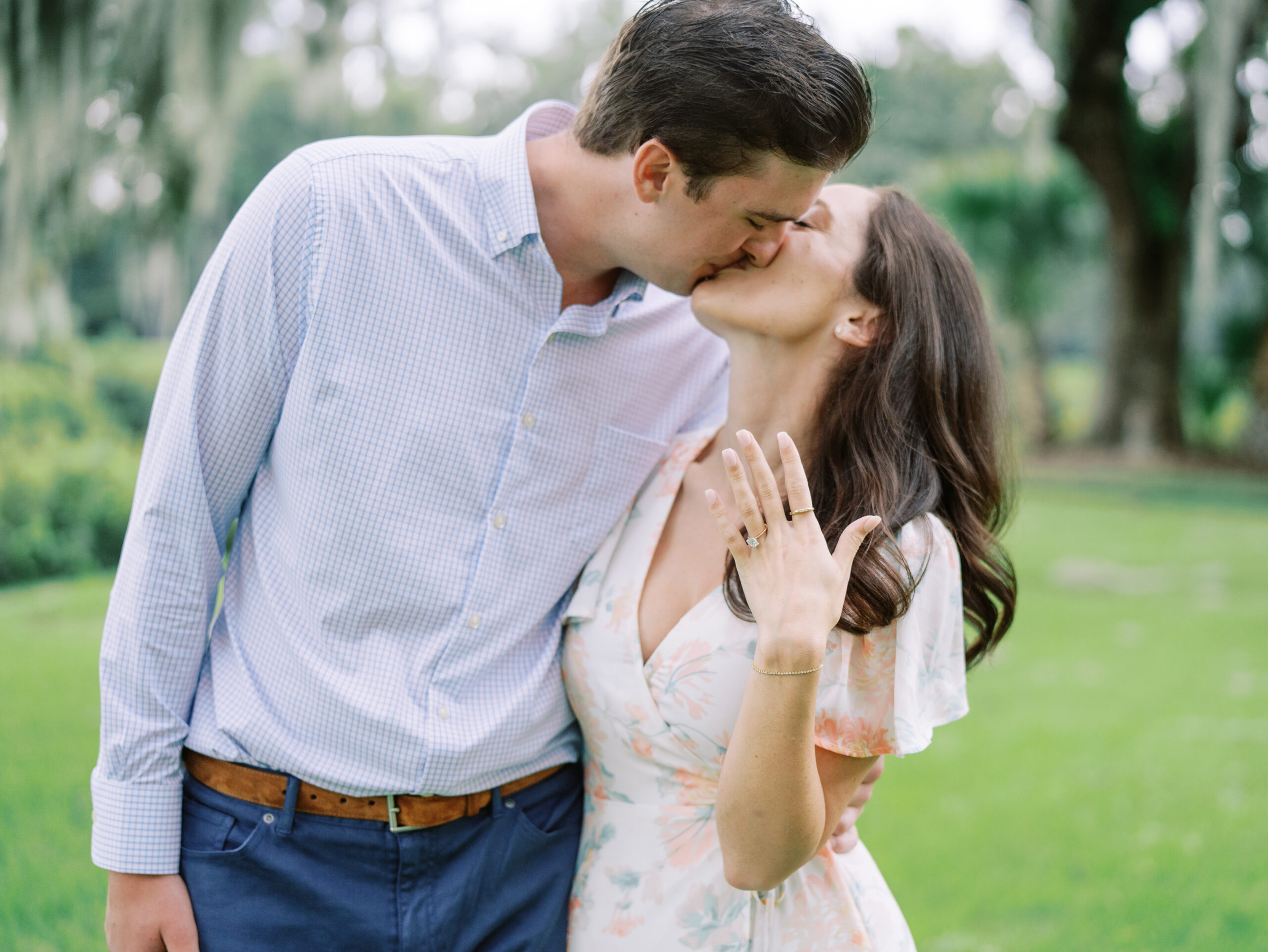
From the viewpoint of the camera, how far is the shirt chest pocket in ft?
6.48

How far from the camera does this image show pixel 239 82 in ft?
19.9

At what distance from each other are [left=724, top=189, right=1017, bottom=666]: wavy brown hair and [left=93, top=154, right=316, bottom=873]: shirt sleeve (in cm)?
86

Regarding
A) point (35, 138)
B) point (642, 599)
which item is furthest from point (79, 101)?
point (642, 599)

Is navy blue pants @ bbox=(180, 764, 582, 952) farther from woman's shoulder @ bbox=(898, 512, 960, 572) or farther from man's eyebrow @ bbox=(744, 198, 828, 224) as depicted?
man's eyebrow @ bbox=(744, 198, 828, 224)

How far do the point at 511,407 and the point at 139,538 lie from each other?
631mm

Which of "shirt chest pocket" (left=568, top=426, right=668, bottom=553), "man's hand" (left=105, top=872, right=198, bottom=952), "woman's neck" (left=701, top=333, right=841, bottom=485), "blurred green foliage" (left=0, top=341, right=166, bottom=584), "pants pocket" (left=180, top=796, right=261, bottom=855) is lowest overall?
"blurred green foliage" (left=0, top=341, right=166, bottom=584)

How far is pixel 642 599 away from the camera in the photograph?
1957 mm

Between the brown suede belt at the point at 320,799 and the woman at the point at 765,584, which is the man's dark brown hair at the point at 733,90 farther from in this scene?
the brown suede belt at the point at 320,799

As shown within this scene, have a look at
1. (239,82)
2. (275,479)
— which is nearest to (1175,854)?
(275,479)

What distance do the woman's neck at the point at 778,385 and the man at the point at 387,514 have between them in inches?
8.8

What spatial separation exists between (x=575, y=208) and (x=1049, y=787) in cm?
362

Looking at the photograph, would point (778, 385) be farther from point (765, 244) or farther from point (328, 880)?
point (328, 880)

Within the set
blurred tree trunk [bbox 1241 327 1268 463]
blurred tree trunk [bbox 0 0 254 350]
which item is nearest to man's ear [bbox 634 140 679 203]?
blurred tree trunk [bbox 0 0 254 350]

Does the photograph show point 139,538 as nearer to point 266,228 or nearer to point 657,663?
point 266,228
